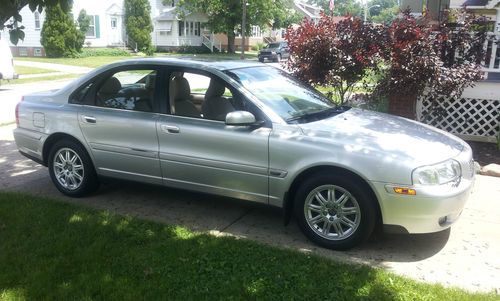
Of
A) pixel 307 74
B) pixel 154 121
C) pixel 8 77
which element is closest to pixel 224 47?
pixel 8 77

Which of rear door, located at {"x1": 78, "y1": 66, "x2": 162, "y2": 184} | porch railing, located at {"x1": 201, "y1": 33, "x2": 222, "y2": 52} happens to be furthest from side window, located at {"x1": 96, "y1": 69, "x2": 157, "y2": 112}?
porch railing, located at {"x1": 201, "y1": 33, "x2": 222, "y2": 52}

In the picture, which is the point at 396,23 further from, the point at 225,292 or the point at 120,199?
the point at 225,292

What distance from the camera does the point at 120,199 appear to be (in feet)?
18.3

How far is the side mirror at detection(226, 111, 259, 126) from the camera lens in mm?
4359

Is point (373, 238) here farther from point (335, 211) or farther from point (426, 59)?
point (426, 59)

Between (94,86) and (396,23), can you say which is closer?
(94,86)

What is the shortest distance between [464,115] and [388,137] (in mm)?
4892

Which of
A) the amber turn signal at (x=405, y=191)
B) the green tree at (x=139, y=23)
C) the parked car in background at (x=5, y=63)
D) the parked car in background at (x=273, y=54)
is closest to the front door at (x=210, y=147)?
the amber turn signal at (x=405, y=191)

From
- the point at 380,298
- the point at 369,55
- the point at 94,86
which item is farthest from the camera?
the point at 369,55

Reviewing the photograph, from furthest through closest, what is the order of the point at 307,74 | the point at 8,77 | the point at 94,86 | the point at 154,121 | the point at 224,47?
the point at 224,47 < the point at 8,77 < the point at 307,74 < the point at 94,86 < the point at 154,121

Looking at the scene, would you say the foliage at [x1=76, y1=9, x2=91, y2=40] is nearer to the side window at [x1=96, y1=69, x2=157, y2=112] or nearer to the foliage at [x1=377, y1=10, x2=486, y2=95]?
the foliage at [x1=377, y1=10, x2=486, y2=95]

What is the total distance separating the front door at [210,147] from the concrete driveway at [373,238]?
0.20 m

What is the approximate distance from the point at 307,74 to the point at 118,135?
383 centimetres

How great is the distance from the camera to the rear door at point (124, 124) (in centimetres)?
501
